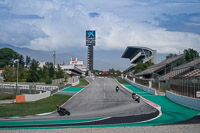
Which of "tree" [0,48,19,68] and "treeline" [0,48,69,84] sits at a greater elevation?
"tree" [0,48,19,68]

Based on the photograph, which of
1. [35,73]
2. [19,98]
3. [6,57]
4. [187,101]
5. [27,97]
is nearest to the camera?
[187,101]

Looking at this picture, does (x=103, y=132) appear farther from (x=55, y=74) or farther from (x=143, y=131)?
(x=55, y=74)

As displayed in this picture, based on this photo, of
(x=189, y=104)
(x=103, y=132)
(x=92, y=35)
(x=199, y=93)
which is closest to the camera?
(x=103, y=132)

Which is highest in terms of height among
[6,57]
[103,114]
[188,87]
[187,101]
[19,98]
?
[6,57]

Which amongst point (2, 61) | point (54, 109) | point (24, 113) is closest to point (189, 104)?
point (54, 109)

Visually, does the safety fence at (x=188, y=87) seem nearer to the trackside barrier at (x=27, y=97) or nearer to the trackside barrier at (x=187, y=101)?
the trackside barrier at (x=187, y=101)

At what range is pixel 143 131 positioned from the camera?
1379 cm

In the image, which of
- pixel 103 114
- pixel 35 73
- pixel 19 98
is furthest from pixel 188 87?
pixel 35 73

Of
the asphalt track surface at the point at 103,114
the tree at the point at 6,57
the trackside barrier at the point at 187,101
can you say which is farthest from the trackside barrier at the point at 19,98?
the tree at the point at 6,57

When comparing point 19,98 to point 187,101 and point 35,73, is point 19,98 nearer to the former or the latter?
point 187,101

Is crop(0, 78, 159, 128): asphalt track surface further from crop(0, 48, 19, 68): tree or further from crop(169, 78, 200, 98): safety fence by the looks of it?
crop(0, 48, 19, 68): tree

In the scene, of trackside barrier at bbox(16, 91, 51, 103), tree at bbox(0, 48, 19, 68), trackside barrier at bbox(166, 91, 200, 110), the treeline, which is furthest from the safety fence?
tree at bbox(0, 48, 19, 68)

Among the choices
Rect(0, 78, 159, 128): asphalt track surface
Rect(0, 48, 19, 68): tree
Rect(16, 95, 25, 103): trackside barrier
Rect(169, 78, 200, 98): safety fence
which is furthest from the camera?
Rect(0, 48, 19, 68): tree

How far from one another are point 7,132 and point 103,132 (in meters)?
4.99
